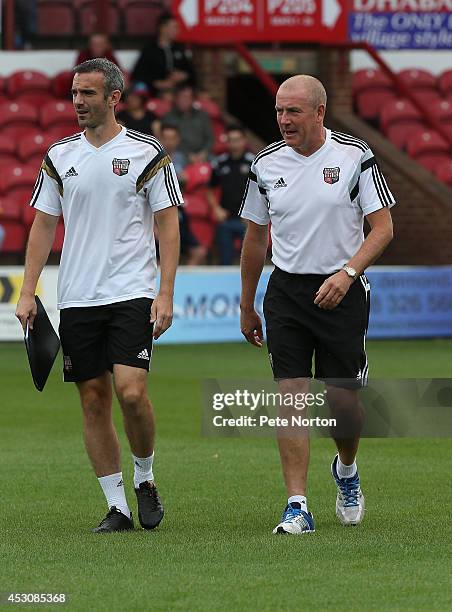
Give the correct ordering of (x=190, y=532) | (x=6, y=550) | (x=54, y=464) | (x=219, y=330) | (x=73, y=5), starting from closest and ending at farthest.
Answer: (x=6, y=550) → (x=190, y=532) → (x=54, y=464) → (x=219, y=330) → (x=73, y=5)

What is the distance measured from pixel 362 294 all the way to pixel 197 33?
15.7 metres

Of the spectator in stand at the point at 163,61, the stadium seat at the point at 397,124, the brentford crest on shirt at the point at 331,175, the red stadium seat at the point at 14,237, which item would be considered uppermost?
the brentford crest on shirt at the point at 331,175

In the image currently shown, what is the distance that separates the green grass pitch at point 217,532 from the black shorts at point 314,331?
0.77 metres

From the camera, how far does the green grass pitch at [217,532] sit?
5.96 metres

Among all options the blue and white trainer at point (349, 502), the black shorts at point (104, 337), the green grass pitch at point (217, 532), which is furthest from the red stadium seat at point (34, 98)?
the blue and white trainer at point (349, 502)

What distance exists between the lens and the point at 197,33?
2273 cm

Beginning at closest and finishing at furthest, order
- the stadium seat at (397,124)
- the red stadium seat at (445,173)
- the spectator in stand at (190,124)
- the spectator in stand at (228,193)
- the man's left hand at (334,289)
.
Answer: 1. the man's left hand at (334,289)
2. the spectator in stand at (228,193)
3. the spectator in stand at (190,124)
4. the red stadium seat at (445,173)
5. the stadium seat at (397,124)

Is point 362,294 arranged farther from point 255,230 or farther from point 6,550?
point 6,550

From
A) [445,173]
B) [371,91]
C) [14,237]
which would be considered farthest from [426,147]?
[14,237]

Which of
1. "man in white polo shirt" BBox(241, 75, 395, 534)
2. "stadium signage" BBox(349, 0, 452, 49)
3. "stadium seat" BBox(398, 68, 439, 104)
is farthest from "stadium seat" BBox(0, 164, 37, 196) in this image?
"man in white polo shirt" BBox(241, 75, 395, 534)

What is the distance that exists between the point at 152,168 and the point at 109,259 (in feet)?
1.57

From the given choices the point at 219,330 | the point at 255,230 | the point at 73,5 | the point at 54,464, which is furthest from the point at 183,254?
the point at 255,230

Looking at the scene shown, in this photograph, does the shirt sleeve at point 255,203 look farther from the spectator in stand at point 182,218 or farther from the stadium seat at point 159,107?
the stadium seat at point 159,107

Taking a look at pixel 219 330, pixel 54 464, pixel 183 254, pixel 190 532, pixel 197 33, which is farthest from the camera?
pixel 197 33
